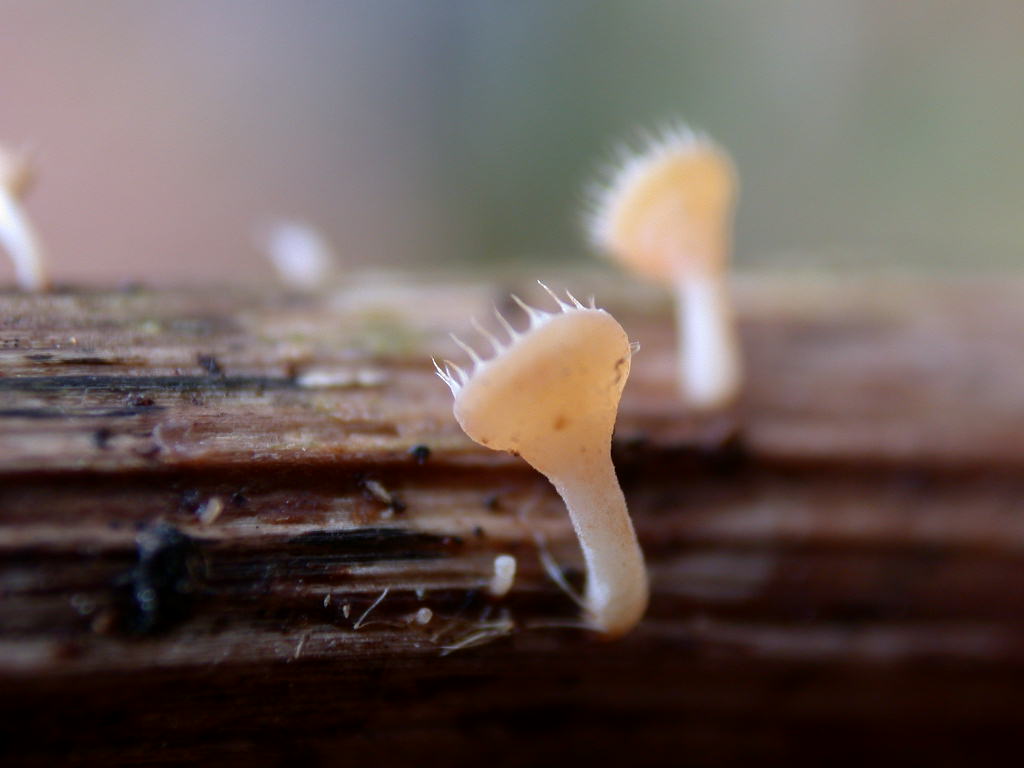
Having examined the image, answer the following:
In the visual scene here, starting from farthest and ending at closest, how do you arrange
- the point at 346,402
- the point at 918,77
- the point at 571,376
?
1. the point at 918,77
2. the point at 346,402
3. the point at 571,376

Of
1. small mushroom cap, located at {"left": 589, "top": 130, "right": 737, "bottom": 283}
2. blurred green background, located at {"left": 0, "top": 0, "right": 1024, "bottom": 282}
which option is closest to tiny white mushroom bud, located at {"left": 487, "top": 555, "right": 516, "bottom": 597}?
small mushroom cap, located at {"left": 589, "top": 130, "right": 737, "bottom": 283}

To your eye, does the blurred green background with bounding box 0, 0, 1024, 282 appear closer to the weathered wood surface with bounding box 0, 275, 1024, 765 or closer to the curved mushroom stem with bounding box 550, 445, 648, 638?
the weathered wood surface with bounding box 0, 275, 1024, 765

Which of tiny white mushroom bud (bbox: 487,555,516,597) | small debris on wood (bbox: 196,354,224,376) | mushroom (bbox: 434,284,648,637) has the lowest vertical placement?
tiny white mushroom bud (bbox: 487,555,516,597)

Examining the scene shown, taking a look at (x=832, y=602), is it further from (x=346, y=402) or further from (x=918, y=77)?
(x=918, y=77)

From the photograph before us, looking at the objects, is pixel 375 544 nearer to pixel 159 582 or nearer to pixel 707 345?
pixel 159 582

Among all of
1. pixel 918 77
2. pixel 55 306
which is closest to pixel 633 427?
pixel 55 306

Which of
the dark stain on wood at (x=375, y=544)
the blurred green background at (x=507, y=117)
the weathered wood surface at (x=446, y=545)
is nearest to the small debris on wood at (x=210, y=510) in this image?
the weathered wood surface at (x=446, y=545)
